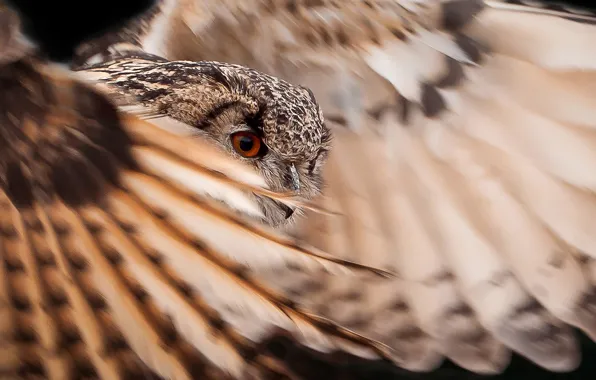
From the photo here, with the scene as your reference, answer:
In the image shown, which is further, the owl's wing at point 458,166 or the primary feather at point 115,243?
the owl's wing at point 458,166

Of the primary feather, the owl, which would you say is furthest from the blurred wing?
the owl

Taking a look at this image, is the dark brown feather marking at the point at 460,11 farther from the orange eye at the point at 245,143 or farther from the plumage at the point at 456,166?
the orange eye at the point at 245,143

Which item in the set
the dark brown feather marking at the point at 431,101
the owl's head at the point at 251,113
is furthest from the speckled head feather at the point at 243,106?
the dark brown feather marking at the point at 431,101

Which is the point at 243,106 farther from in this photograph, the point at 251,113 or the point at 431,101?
the point at 431,101

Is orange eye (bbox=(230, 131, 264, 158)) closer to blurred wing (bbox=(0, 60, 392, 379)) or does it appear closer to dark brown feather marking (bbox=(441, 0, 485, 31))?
dark brown feather marking (bbox=(441, 0, 485, 31))

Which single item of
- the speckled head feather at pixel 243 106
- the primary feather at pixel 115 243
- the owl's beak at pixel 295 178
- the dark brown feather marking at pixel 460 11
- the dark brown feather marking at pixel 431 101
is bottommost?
the owl's beak at pixel 295 178

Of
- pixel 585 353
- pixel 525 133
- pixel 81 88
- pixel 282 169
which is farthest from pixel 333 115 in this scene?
pixel 81 88

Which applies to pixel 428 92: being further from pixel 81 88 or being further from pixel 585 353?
pixel 81 88

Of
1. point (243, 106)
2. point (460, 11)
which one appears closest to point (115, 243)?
point (243, 106)

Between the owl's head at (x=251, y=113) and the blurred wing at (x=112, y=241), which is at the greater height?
the blurred wing at (x=112, y=241)
